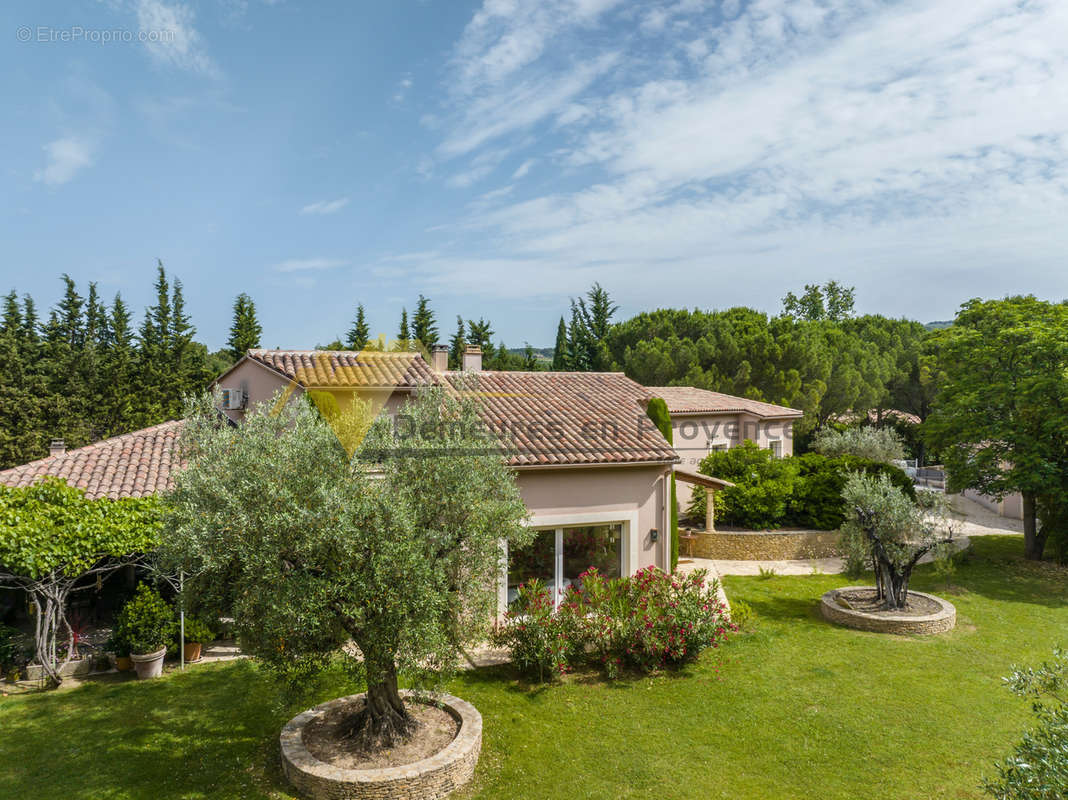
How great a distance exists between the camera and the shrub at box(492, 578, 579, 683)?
12.5 m

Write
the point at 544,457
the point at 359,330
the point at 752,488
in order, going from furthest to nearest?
the point at 359,330, the point at 752,488, the point at 544,457

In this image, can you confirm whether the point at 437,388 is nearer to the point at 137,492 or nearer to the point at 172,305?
the point at 137,492

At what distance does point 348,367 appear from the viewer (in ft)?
63.2

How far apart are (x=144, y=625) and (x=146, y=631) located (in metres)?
0.13

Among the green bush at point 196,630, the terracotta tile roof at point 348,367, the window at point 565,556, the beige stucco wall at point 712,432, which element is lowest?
the green bush at point 196,630

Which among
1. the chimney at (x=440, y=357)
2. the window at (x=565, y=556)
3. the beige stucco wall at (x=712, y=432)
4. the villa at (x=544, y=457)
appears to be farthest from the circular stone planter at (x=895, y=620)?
the beige stucco wall at (x=712, y=432)

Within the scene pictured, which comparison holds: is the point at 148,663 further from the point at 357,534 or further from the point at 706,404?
the point at 706,404

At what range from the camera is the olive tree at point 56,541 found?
463 inches

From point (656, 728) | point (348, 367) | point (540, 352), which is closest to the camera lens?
point (656, 728)

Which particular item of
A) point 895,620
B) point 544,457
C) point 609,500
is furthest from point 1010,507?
point 544,457

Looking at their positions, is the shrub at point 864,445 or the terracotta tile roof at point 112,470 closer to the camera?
the terracotta tile roof at point 112,470

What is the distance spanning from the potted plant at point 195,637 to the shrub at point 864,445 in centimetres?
3464

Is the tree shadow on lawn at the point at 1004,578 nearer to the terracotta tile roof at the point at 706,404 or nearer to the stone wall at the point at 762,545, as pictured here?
the stone wall at the point at 762,545

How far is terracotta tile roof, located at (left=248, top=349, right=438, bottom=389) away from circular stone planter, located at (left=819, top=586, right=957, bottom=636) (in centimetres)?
1245
